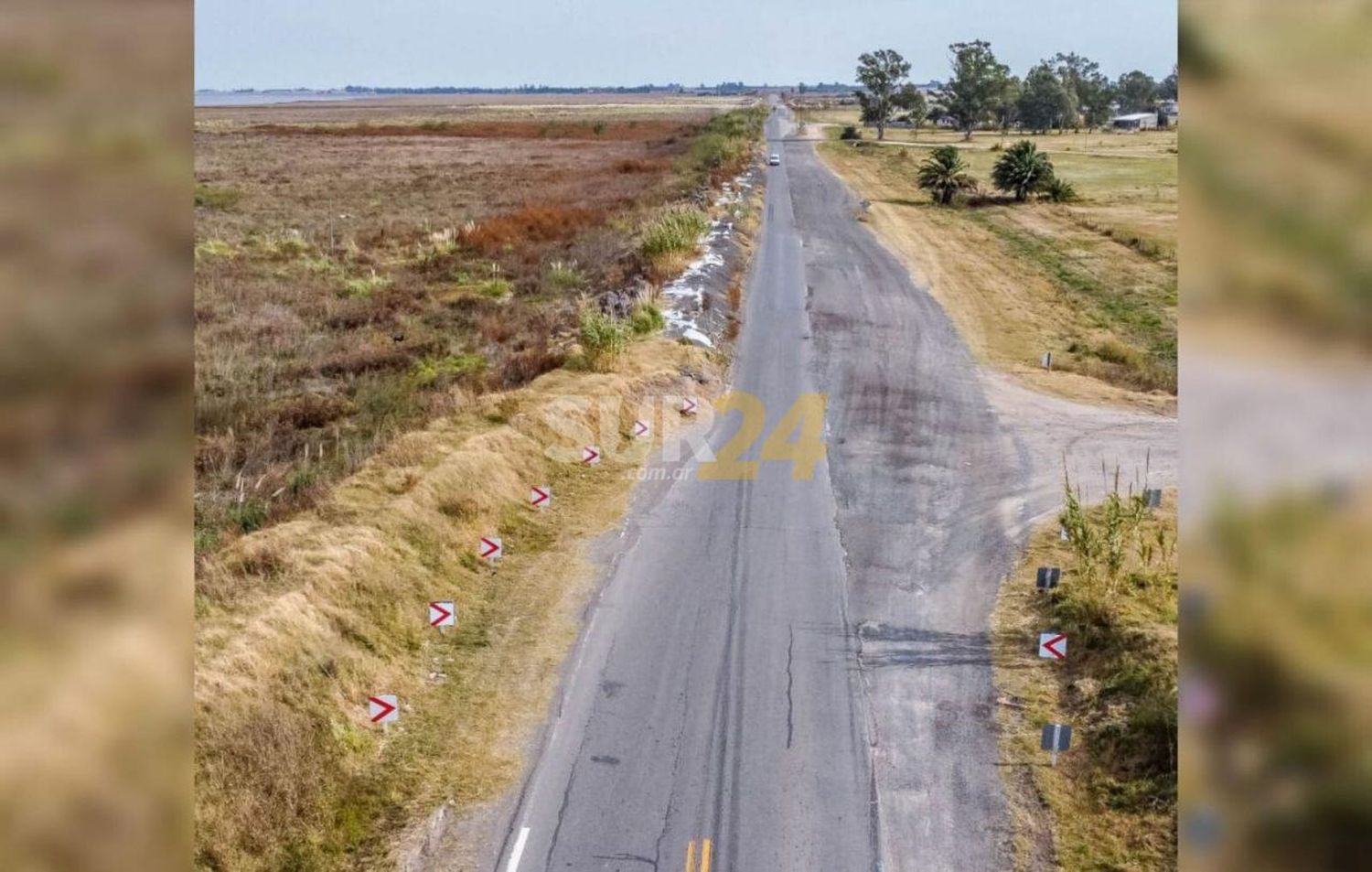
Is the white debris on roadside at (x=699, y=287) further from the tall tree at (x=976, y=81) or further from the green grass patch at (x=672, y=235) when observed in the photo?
the tall tree at (x=976, y=81)

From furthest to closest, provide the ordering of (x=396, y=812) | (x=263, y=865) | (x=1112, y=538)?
1. (x=1112, y=538)
2. (x=396, y=812)
3. (x=263, y=865)

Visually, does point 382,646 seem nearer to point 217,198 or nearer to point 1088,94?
point 217,198

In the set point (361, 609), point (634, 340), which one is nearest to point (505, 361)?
point (634, 340)

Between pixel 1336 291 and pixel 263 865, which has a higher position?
pixel 1336 291

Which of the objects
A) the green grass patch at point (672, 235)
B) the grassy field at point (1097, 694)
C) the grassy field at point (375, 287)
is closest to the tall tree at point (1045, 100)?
the grassy field at point (375, 287)

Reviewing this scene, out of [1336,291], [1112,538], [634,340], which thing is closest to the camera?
[1336,291]

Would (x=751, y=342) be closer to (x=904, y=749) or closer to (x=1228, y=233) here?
(x=904, y=749)
